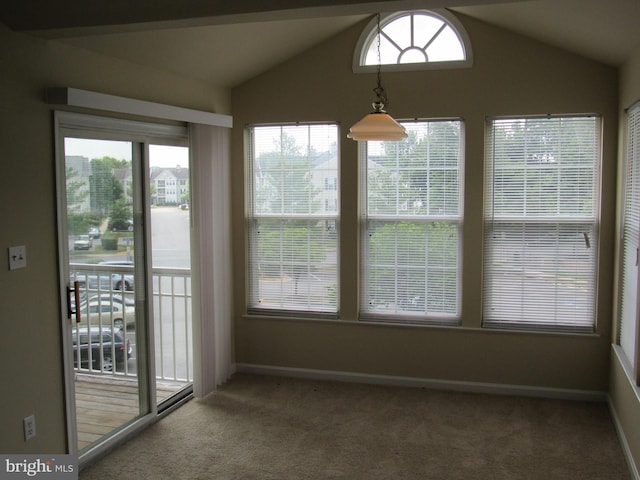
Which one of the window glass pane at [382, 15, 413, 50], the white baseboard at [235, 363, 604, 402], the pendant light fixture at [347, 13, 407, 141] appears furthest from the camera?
the window glass pane at [382, 15, 413, 50]

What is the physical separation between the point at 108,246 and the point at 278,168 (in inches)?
70.5

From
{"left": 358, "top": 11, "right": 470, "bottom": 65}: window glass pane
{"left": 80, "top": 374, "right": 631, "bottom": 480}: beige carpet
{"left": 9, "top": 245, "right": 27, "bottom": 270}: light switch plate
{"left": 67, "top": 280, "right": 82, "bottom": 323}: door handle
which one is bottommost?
{"left": 80, "top": 374, "right": 631, "bottom": 480}: beige carpet

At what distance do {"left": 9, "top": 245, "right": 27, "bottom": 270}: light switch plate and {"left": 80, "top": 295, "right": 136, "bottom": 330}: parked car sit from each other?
66 centimetres

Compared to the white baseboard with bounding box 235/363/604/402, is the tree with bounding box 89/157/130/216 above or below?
above

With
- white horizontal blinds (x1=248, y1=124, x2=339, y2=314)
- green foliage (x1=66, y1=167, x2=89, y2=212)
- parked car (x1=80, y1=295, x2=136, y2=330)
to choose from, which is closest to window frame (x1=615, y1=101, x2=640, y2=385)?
white horizontal blinds (x1=248, y1=124, x2=339, y2=314)

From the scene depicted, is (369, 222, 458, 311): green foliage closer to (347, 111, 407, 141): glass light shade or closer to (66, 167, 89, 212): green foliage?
(347, 111, 407, 141): glass light shade

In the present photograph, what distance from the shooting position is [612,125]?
4.36 m

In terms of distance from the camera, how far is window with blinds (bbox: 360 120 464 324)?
4.75 meters

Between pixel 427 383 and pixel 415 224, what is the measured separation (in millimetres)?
1328

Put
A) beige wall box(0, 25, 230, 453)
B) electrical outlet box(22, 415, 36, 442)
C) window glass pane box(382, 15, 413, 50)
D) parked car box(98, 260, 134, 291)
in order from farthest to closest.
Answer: window glass pane box(382, 15, 413, 50) < parked car box(98, 260, 134, 291) < electrical outlet box(22, 415, 36, 442) < beige wall box(0, 25, 230, 453)

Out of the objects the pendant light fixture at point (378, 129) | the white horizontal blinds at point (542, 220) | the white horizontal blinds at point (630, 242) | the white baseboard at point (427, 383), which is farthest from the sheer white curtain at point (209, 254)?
the white horizontal blinds at point (630, 242)

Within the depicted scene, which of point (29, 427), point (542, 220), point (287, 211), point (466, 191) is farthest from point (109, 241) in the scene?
point (542, 220)

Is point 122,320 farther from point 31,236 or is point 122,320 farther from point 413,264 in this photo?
point 413,264

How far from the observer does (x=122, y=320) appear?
398 centimetres
